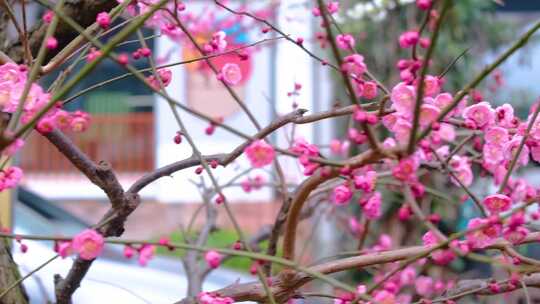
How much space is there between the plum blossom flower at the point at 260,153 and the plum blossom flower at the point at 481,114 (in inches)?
20.7

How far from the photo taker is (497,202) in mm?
1740

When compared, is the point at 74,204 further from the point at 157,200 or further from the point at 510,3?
the point at 510,3

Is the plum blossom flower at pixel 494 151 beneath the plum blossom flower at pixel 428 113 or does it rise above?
above

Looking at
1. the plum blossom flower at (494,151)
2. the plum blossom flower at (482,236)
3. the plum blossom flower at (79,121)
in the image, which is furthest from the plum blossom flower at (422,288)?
the plum blossom flower at (79,121)

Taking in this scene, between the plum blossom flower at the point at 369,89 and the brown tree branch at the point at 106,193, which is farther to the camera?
the plum blossom flower at the point at 369,89

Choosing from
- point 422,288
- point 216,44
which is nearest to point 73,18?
point 216,44

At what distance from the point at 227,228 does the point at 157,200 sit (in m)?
1.03

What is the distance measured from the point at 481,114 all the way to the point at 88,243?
0.79 metres

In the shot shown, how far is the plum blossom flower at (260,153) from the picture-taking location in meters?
1.43

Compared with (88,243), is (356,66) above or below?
above

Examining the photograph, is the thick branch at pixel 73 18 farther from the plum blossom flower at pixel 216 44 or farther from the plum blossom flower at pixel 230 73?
the plum blossom flower at pixel 230 73

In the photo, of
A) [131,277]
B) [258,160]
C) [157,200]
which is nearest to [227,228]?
[157,200]

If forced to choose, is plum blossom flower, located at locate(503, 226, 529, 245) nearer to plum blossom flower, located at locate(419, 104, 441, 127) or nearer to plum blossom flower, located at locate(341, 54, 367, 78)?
plum blossom flower, located at locate(419, 104, 441, 127)

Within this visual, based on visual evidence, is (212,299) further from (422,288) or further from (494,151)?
(422,288)
